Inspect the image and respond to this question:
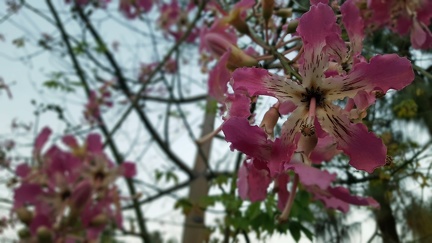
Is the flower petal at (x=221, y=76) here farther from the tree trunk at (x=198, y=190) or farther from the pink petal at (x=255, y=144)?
the tree trunk at (x=198, y=190)

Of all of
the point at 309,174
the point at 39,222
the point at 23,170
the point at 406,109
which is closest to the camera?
the point at 309,174

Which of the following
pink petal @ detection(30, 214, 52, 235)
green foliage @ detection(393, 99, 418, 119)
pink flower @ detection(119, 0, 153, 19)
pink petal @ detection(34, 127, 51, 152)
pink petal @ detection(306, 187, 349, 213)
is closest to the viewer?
pink petal @ detection(306, 187, 349, 213)

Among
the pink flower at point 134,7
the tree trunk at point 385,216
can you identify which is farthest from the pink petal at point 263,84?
the pink flower at point 134,7

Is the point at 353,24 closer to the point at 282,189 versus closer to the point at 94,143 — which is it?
the point at 282,189

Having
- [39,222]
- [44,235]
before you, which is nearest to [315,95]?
[44,235]

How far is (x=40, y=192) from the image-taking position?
1654 millimetres

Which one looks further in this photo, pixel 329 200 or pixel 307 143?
pixel 329 200

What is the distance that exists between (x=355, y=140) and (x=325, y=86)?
7cm

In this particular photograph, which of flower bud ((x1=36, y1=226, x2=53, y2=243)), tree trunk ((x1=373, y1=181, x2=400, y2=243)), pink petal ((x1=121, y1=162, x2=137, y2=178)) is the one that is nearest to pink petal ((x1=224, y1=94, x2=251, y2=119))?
tree trunk ((x1=373, y1=181, x2=400, y2=243))

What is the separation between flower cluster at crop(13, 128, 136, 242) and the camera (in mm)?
1454

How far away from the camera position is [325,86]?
0.53 metres

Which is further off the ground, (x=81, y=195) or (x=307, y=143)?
(x=81, y=195)

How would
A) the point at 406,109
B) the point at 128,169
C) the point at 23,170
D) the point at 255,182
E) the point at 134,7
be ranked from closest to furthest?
the point at 255,182, the point at 406,109, the point at 23,170, the point at 128,169, the point at 134,7

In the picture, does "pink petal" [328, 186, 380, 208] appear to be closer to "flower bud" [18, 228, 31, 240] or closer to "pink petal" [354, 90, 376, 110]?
"pink petal" [354, 90, 376, 110]
